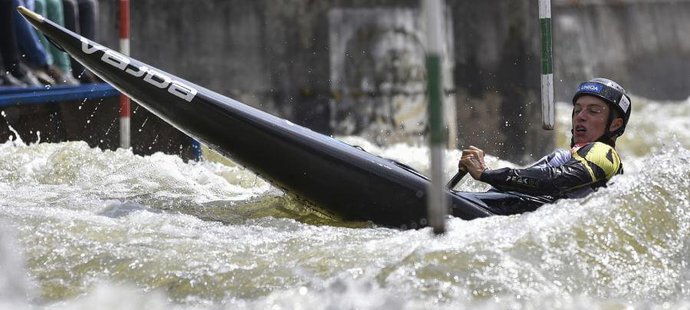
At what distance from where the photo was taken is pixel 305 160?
615 cm

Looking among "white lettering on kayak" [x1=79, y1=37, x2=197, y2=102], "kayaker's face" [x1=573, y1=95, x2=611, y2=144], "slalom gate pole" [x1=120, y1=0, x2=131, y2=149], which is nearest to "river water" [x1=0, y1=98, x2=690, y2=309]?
"kayaker's face" [x1=573, y1=95, x2=611, y2=144]

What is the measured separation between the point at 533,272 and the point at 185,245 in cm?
145

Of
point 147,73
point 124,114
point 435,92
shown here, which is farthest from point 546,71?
point 124,114

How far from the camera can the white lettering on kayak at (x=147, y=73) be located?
6.25 meters

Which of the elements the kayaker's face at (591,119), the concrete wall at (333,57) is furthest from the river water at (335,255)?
the concrete wall at (333,57)

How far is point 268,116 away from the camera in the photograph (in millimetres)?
6254

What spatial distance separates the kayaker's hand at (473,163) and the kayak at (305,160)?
0.46 ft

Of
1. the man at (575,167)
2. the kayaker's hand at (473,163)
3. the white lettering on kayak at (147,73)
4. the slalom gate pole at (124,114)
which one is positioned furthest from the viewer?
the slalom gate pole at (124,114)

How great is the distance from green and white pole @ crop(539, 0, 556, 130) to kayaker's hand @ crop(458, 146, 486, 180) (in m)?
0.89

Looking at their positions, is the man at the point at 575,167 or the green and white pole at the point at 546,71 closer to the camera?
the man at the point at 575,167

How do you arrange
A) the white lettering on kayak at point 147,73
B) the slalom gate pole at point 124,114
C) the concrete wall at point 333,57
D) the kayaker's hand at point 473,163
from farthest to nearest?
the concrete wall at point 333,57 → the slalom gate pole at point 124,114 → the white lettering on kayak at point 147,73 → the kayaker's hand at point 473,163

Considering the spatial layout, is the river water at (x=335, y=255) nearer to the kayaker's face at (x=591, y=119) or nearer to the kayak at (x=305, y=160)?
the kayak at (x=305, y=160)

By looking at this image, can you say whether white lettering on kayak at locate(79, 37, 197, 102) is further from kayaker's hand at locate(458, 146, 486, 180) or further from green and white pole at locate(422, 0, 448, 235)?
green and white pole at locate(422, 0, 448, 235)

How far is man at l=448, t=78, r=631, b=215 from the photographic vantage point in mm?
5996
